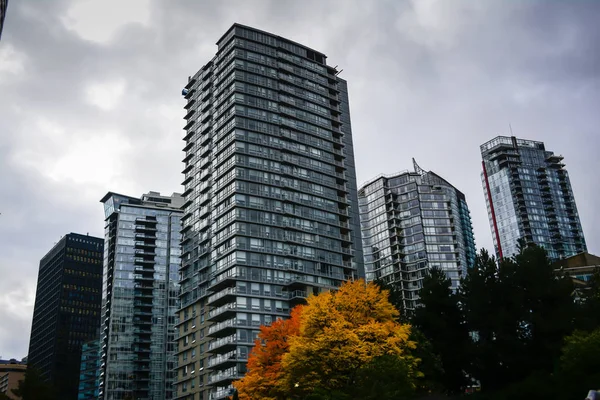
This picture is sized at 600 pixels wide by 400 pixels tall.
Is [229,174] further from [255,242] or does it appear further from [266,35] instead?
[266,35]

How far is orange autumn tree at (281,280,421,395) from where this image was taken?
58062 mm

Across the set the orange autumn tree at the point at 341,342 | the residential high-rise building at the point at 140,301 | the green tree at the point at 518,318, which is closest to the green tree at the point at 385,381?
the orange autumn tree at the point at 341,342

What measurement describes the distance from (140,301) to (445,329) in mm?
128619

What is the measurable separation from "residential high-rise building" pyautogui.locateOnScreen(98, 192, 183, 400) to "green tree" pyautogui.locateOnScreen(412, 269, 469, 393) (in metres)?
114

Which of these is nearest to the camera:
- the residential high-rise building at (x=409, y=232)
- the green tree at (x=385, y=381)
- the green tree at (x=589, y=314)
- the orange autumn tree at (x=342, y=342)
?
the green tree at (x=385, y=381)

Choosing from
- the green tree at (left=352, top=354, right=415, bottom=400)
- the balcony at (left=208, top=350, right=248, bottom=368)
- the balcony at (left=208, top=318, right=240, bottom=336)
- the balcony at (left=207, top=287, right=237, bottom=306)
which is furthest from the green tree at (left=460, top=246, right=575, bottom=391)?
the balcony at (left=207, top=287, right=237, bottom=306)

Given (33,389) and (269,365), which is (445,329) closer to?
(269,365)

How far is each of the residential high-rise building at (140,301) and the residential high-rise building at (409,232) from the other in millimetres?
58848

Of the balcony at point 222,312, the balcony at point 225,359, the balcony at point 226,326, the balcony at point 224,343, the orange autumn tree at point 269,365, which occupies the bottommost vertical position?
the orange autumn tree at point 269,365

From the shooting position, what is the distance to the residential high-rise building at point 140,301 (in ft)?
561

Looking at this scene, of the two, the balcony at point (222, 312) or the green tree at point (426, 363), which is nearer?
the green tree at point (426, 363)

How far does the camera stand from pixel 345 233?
121 m

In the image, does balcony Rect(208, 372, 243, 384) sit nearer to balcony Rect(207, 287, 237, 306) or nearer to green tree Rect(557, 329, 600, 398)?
balcony Rect(207, 287, 237, 306)

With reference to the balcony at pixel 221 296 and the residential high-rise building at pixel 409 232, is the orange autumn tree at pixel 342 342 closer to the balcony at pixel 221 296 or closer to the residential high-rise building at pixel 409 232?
the balcony at pixel 221 296
